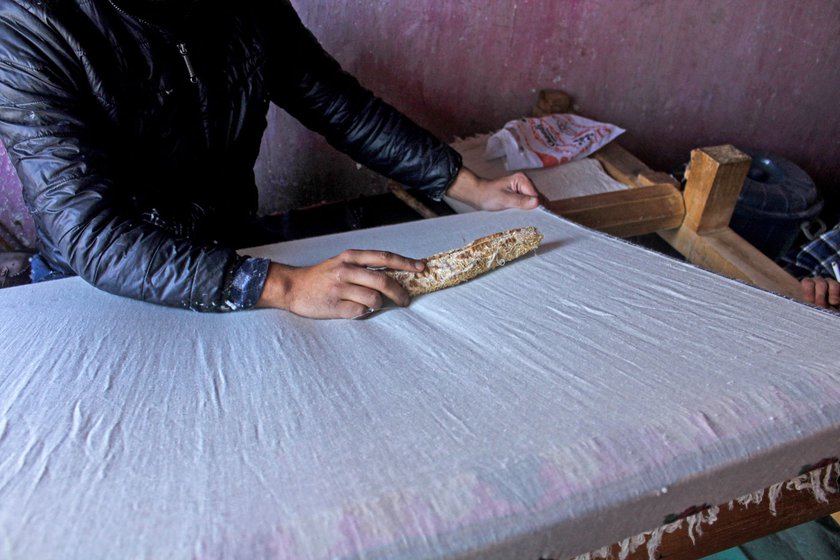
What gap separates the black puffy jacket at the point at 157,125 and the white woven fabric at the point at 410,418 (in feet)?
0.37

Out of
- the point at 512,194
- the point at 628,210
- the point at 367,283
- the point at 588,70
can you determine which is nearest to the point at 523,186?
the point at 512,194

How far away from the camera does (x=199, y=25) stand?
1307 mm

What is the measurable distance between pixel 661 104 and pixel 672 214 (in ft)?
3.83

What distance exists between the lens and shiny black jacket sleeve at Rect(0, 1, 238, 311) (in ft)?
3.52

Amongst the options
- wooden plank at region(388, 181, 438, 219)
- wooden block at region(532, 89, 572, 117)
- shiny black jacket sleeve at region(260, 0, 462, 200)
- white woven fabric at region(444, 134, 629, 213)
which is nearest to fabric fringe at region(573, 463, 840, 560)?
shiny black jacket sleeve at region(260, 0, 462, 200)

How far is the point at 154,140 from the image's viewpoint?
4.26 ft

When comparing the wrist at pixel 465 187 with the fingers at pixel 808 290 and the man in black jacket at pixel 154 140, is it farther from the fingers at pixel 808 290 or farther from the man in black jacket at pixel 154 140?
the fingers at pixel 808 290

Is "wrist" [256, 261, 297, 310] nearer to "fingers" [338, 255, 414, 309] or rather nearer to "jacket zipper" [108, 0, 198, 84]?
"fingers" [338, 255, 414, 309]

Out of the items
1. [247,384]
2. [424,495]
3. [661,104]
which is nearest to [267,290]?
[247,384]

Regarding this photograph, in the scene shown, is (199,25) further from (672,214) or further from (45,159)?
(672,214)

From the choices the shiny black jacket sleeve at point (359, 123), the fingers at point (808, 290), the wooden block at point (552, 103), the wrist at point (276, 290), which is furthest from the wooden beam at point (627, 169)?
the wrist at point (276, 290)

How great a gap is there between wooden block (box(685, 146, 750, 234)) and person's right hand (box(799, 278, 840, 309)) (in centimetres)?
27

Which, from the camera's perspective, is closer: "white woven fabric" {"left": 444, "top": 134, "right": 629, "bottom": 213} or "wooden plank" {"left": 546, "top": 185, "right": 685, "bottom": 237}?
"wooden plank" {"left": 546, "top": 185, "right": 685, "bottom": 237}

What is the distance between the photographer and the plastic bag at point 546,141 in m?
2.06
